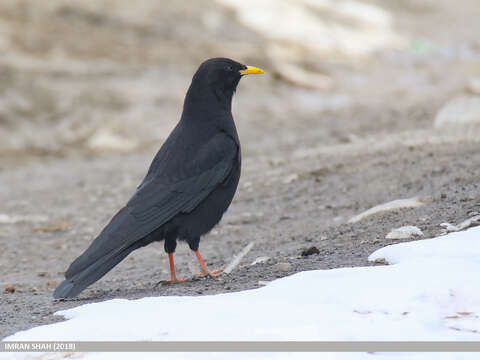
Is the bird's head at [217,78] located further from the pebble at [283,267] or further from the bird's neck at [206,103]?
the pebble at [283,267]

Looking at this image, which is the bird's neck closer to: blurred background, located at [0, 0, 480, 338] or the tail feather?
blurred background, located at [0, 0, 480, 338]

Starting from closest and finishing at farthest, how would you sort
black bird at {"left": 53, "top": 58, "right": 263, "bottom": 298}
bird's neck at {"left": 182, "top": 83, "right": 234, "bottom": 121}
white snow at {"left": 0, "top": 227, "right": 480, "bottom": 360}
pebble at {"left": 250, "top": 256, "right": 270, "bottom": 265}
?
white snow at {"left": 0, "top": 227, "right": 480, "bottom": 360}, black bird at {"left": 53, "top": 58, "right": 263, "bottom": 298}, pebble at {"left": 250, "top": 256, "right": 270, "bottom": 265}, bird's neck at {"left": 182, "top": 83, "right": 234, "bottom": 121}

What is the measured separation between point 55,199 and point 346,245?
570cm

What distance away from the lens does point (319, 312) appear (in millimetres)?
4352

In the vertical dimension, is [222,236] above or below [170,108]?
below

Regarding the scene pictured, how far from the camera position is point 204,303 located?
4.70 metres

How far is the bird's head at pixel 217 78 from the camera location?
21.3ft

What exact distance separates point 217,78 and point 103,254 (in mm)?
1779

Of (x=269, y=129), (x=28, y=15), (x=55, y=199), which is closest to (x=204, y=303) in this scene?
(x=55, y=199)

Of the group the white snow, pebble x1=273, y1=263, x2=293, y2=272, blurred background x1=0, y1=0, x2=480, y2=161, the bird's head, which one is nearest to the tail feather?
the white snow

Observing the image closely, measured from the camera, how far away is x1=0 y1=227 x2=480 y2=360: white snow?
4.14 m

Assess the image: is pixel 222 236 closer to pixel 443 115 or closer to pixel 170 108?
pixel 443 115

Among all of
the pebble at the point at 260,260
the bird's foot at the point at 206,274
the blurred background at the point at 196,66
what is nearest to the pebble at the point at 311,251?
the pebble at the point at 260,260

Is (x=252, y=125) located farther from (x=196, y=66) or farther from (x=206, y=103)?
(x=206, y=103)
